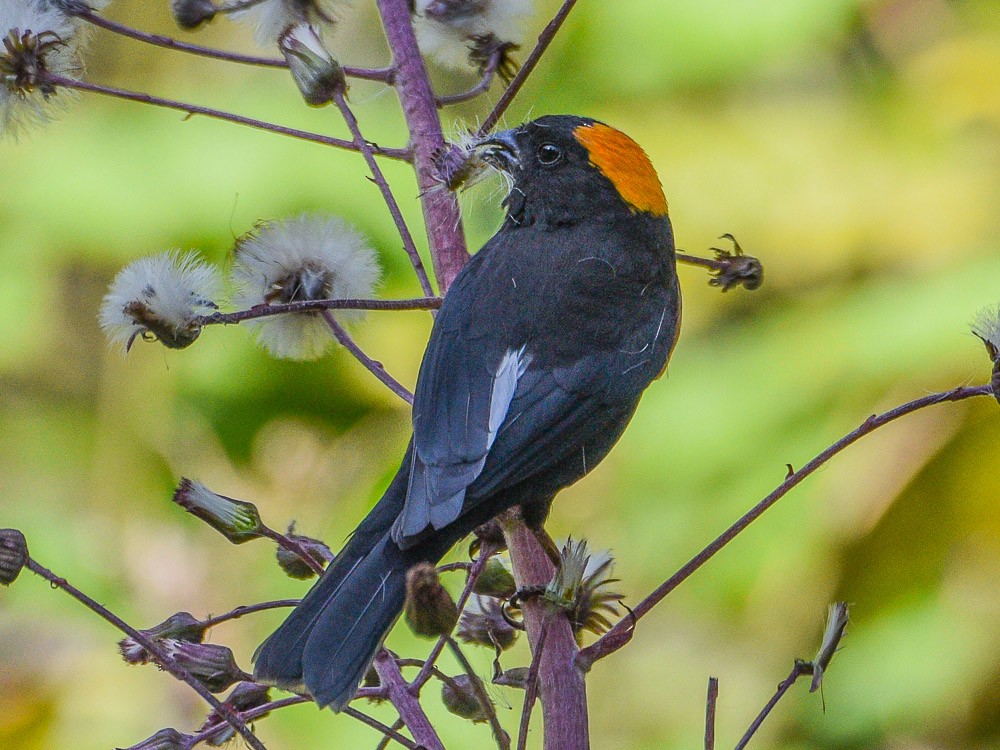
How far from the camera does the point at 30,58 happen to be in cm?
196

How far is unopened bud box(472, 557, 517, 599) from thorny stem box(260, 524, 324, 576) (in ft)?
0.81

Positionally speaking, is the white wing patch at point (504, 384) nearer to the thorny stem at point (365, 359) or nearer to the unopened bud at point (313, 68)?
the thorny stem at point (365, 359)

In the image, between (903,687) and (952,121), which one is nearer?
(903,687)

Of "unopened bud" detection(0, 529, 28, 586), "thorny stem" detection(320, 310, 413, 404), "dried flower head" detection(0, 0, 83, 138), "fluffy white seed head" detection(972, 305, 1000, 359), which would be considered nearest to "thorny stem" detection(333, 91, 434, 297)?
"thorny stem" detection(320, 310, 413, 404)

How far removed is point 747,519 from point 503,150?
2.77 feet

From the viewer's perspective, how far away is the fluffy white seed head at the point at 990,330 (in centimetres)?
→ 166

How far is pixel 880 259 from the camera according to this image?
461 centimetres

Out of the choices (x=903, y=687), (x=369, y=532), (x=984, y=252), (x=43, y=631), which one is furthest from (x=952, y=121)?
(x=43, y=631)

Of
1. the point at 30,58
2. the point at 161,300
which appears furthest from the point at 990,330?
the point at 30,58

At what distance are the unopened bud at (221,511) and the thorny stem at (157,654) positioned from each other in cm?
19

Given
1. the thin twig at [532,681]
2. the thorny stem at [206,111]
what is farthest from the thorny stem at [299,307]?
the thin twig at [532,681]

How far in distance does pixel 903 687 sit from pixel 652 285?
2.46m

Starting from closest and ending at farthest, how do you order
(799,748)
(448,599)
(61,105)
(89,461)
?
(448,599) → (61,105) → (799,748) → (89,461)

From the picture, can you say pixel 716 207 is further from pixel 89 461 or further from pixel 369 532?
pixel 369 532
